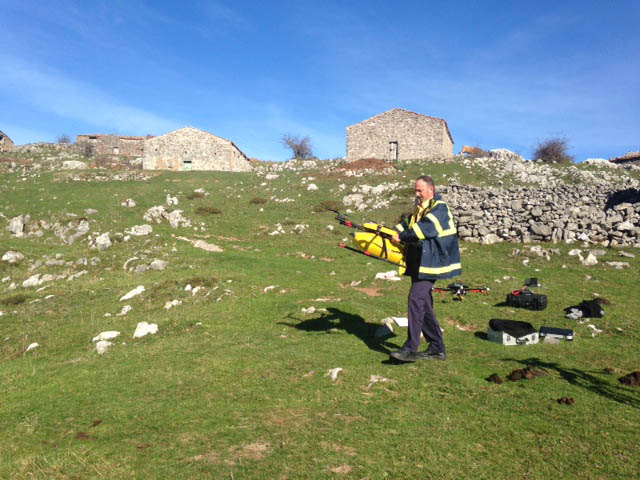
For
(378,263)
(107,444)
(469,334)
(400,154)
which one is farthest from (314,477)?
(400,154)

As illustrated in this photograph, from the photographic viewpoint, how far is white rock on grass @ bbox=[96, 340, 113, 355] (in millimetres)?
8531

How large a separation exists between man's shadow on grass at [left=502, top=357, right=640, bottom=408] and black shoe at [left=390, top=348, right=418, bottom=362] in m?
1.62

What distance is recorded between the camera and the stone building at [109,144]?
2530 inches

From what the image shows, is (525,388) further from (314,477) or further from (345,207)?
(345,207)

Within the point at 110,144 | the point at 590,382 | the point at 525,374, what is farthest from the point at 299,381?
the point at 110,144

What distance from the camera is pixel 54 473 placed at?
12.7 ft

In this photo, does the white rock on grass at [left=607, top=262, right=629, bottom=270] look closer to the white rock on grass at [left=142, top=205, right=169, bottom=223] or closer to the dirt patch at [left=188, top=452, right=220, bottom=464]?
the dirt patch at [left=188, top=452, right=220, bottom=464]

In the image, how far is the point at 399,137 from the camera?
4759 centimetres

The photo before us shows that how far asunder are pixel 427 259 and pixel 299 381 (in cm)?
278

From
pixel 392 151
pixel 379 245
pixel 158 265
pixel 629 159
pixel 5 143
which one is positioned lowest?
pixel 158 265

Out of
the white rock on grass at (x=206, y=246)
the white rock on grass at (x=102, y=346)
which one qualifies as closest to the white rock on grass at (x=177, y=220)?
the white rock on grass at (x=206, y=246)

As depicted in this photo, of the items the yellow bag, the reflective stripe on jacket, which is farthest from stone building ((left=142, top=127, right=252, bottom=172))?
the reflective stripe on jacket

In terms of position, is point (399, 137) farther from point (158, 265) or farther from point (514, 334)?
point (514, 334)

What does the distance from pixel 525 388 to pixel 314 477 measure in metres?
3.34
